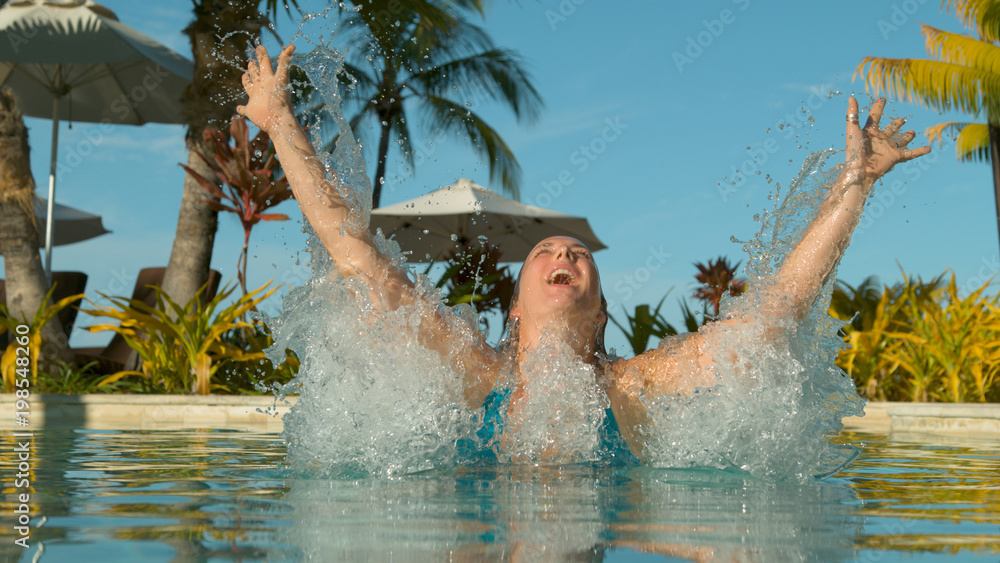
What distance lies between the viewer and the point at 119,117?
37.3ft

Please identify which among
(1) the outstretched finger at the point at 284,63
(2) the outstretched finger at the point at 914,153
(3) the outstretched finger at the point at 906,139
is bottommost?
(2) the outstretched finger at the point at 914,153

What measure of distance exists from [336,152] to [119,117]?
9.60 metres

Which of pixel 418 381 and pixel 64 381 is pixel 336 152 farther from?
pixel 64 381

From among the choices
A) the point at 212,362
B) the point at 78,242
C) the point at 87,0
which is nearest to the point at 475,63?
the point at 78,242

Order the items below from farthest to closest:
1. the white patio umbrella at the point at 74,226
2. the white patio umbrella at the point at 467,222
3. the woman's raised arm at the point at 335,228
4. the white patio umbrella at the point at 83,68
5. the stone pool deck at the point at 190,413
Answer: the white patio umbrella at the point at 74,226 → the white patio umbrella at the point at 467,222 → the white patio umbrella at the point at 83,68 → the stone pool deck at the point at 190,413 → the woman's raised arm at the point at 335,228

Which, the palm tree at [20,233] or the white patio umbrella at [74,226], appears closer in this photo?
the palm tree at [20,233]

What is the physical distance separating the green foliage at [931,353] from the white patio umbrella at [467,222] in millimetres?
5629

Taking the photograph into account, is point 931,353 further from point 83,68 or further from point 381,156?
point 381,156

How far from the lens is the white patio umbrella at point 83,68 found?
8805 millimetres

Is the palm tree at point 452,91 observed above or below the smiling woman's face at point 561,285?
above

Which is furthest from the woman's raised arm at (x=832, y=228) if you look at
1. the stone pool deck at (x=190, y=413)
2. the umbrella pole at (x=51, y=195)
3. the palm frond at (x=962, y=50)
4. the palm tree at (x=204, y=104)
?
the palm frond at (x=962, y=50)

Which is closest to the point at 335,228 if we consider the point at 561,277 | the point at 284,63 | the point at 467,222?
the point at 284,63

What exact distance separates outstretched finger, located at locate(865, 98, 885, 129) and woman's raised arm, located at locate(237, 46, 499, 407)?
1836 mm

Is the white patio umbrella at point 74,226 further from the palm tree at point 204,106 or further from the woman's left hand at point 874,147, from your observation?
the woman's left hand at point 874,147
